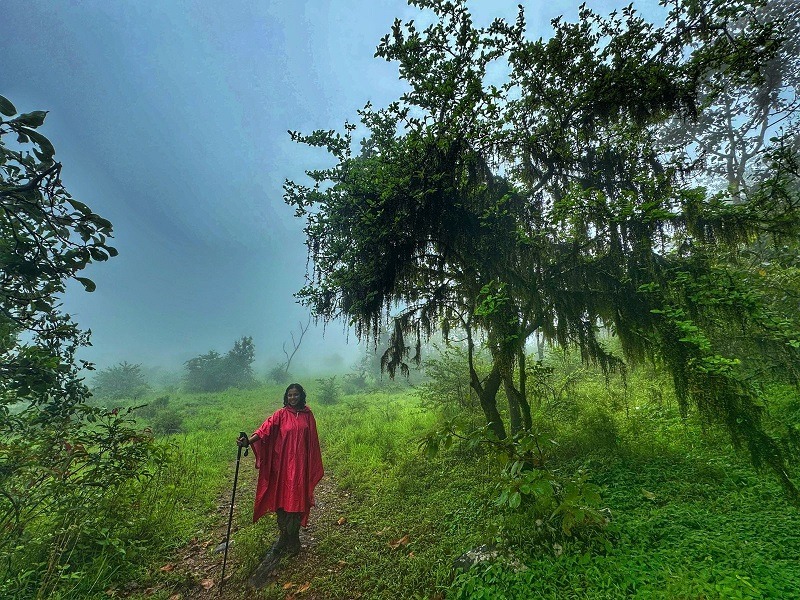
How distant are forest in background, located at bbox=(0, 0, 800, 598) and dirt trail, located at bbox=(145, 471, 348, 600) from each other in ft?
0.78

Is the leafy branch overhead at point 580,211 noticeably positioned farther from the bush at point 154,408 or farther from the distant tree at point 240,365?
the distant tree at point 240,365

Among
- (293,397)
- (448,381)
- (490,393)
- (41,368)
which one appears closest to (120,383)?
(448,381)

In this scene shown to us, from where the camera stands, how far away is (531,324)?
6207mm

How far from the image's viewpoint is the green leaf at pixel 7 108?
1.64m

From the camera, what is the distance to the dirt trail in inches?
165

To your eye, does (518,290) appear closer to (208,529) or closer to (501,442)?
(501,442)

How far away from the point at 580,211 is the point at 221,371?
3232cm

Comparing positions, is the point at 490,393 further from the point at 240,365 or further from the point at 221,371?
the point at 240,365

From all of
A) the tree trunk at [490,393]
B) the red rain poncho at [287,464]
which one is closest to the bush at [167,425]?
the red rain poncho at [287,464]

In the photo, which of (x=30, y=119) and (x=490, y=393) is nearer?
(x=30, y=119)

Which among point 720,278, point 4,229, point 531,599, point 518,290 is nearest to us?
point 4,229

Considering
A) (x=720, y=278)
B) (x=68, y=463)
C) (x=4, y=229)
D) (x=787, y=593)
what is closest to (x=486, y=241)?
(x=720, y=278)

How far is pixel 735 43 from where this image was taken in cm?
402

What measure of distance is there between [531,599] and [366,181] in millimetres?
6095
